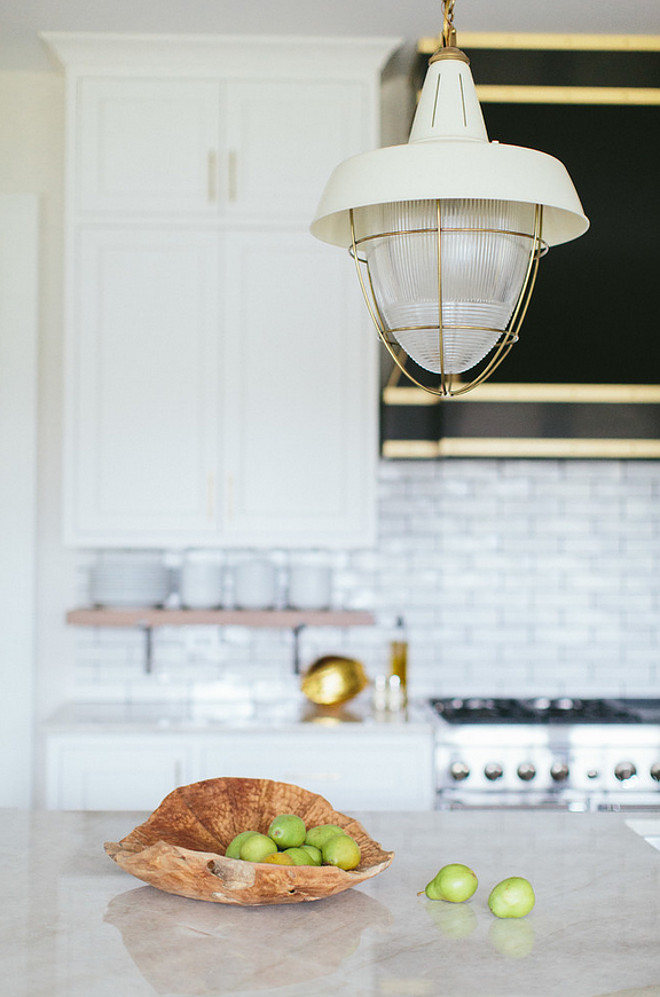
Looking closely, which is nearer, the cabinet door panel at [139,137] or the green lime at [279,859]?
the green lime at [279,859]

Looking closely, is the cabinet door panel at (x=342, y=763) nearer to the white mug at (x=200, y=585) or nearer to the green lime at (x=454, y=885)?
the white mug at (x=200, y=585)

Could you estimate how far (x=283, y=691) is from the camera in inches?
134

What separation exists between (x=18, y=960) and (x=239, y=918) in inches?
12.2

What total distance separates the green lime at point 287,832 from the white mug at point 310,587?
5.36 ft

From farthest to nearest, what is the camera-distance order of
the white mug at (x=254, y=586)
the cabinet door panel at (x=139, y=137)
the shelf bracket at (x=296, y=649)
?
the shelf bracket at (x=296, y=649) < the white mug at (x=254, y=586) < the cabinet door panel at (x=139, y=137)

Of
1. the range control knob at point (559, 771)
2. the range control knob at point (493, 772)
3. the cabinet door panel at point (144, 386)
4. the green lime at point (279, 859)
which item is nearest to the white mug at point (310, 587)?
the cabinet door panel at point (144, 386)

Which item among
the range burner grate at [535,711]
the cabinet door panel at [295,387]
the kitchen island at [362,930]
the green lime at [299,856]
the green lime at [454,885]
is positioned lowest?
the range burner grate at [535,711]

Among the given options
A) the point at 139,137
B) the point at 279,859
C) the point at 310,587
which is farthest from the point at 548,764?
the point at 139,137

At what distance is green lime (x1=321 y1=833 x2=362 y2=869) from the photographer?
58.1 inches

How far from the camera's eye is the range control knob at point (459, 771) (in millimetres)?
2814

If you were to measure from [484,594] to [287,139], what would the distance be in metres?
1.65

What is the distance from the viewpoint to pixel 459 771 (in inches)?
111

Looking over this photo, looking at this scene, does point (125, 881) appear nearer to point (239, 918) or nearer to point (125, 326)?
point (239, 918)

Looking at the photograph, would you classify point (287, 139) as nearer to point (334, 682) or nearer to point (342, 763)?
point (334, 682)
